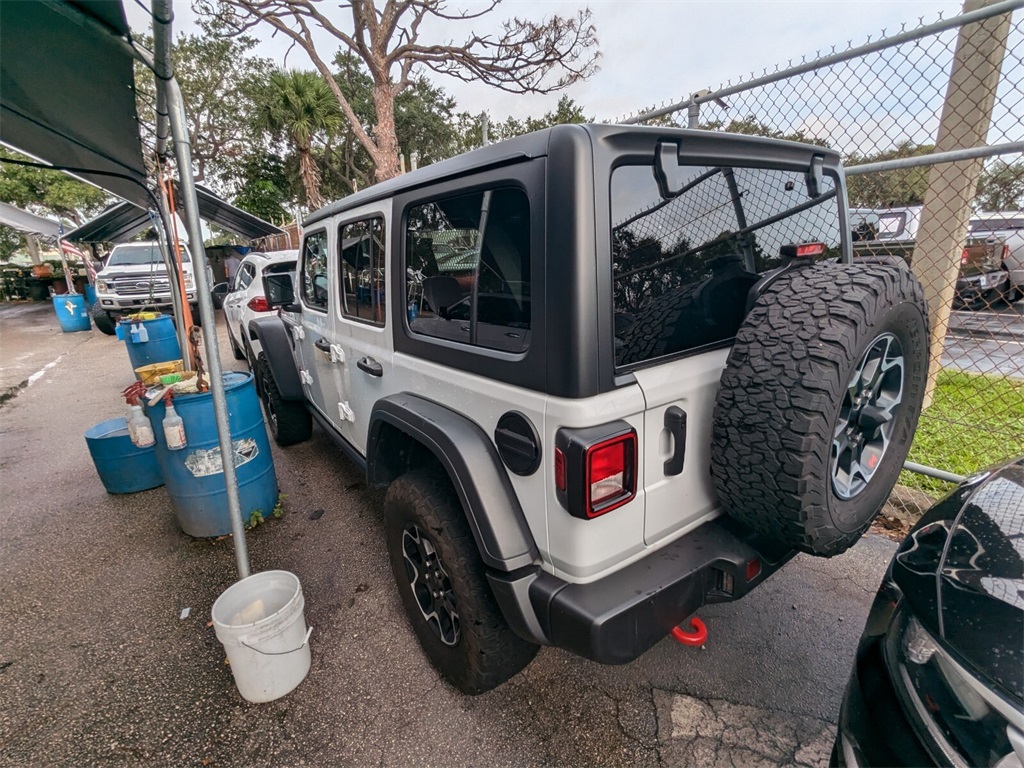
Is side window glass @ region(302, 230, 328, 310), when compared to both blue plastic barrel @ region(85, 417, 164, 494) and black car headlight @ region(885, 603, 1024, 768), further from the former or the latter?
black car headlight @ region(885, 603, 1024, 768)

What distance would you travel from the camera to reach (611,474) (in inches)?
54.9

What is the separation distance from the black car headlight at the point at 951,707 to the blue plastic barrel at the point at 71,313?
1731 cm

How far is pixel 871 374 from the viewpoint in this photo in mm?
1698

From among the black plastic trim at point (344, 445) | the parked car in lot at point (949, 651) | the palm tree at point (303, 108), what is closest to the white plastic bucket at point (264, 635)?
the black plastic trim at point (344, 445)

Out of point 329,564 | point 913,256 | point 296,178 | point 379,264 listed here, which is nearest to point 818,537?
point 379,264

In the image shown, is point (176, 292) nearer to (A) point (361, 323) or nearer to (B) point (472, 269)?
(A) point (361, 323)

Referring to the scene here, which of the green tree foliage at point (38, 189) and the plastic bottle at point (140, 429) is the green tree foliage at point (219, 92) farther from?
the plastic bottle at point (140, 429)

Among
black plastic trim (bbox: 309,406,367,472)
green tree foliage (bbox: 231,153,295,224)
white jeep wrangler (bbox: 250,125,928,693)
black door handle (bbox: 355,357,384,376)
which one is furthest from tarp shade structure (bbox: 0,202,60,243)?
white jeep wrangler (bbox: 250,125,928,693)

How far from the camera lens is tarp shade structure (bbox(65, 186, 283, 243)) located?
7.33m

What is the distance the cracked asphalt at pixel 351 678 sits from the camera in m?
1.78

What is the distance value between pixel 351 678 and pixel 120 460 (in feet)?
9.61

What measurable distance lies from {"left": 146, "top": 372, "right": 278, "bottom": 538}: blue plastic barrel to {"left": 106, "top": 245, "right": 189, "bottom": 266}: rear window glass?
36.5 feet

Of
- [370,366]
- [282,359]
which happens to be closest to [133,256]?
[282,359]

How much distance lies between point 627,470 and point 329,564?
2225 mm
